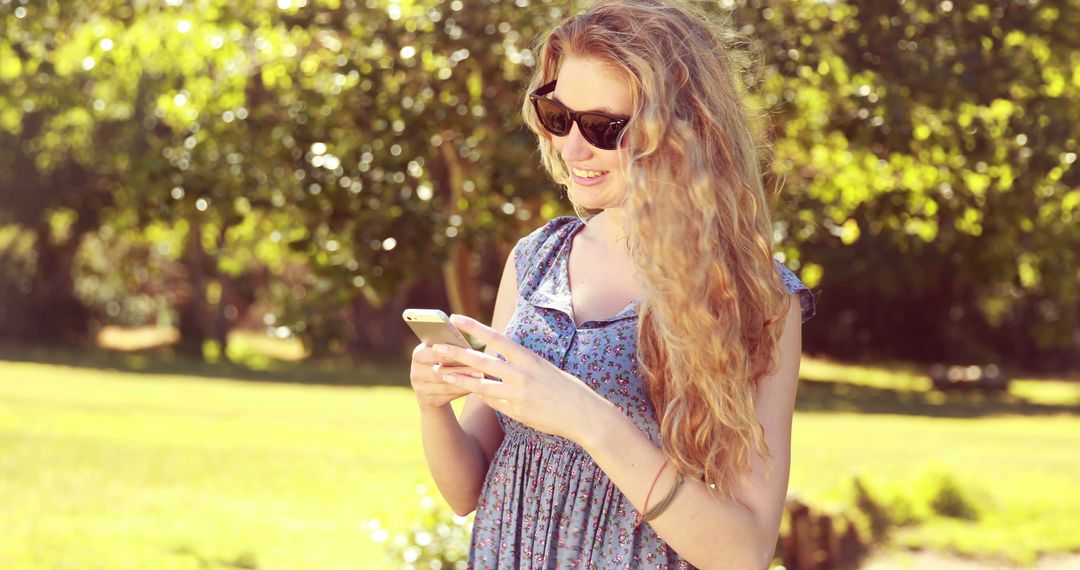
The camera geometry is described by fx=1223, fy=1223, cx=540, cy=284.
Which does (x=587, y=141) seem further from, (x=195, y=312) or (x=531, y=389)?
(x=195, y=312)

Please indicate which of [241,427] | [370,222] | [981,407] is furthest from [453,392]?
[981,407]

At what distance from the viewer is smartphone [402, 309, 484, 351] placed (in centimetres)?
197

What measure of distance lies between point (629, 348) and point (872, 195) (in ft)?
13.9

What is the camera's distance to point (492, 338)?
6.35 ft

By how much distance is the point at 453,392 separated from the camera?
85.1 inches

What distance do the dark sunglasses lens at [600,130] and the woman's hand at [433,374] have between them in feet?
1.60

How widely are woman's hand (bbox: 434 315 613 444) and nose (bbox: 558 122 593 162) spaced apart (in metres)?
0.47

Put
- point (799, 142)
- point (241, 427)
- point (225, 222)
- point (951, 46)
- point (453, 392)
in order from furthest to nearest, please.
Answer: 1. point (241, 427)
2. point (799, 142)
3. point (225, 222)
4. point (951, 46)
5. point (453, 392)

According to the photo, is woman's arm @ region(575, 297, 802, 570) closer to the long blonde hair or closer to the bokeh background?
the long blonde hair

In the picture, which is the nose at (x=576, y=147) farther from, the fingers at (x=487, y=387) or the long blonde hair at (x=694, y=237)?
the fingers at (x=487, y=387)

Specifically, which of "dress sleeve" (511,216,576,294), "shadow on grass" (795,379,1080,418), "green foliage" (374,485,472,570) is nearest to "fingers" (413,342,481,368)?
"dress sleeve" (511,216,576,294)

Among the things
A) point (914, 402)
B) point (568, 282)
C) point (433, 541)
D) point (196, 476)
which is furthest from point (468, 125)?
point (914, 402)

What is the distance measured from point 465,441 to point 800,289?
710mm

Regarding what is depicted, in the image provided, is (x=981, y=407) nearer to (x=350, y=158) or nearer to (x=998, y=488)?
(x=998, y=488)
